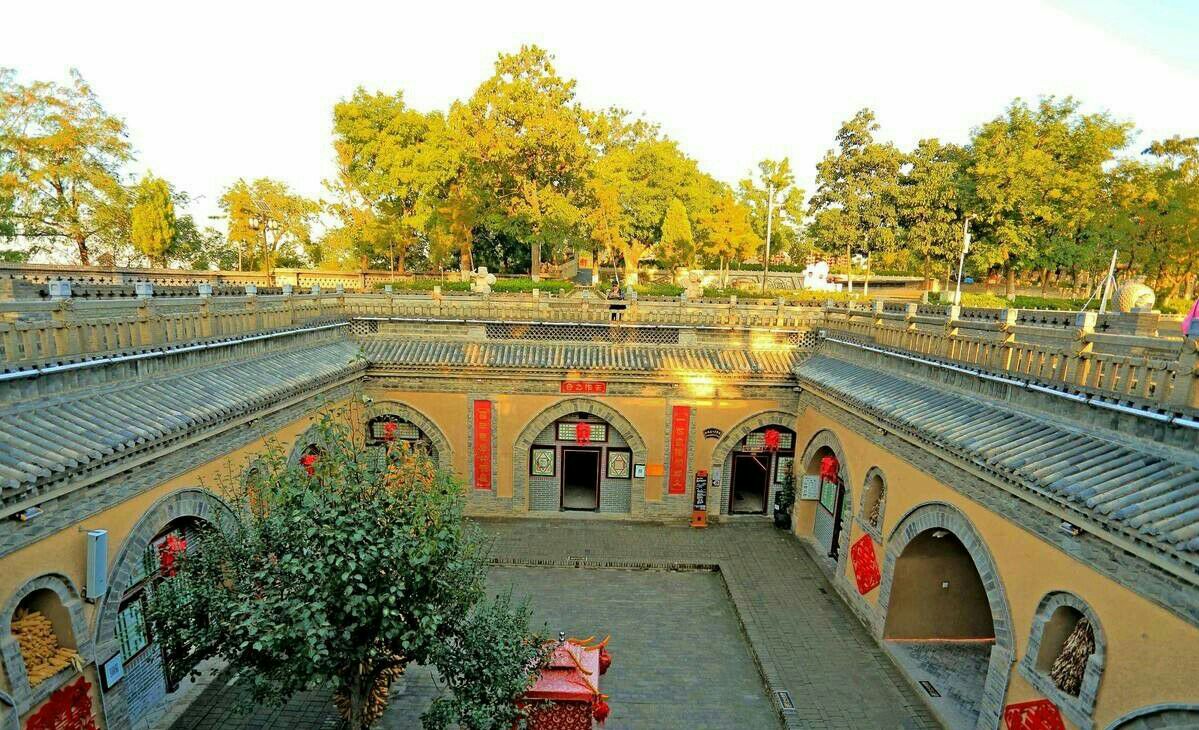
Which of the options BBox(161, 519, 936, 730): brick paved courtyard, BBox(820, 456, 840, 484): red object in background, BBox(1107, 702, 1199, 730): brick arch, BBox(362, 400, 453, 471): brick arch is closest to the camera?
BBox(1107, 702, 1199, 730): brick arch

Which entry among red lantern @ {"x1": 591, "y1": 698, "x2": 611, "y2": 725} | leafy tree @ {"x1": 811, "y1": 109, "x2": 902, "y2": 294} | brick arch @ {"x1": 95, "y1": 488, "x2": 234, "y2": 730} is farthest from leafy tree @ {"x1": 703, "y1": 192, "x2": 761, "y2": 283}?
brick arch @ {"x1": 95, "y1": 488, "x2": 234, "y2": 730}

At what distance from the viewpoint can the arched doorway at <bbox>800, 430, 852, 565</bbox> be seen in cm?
1262

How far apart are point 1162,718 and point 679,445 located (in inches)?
419

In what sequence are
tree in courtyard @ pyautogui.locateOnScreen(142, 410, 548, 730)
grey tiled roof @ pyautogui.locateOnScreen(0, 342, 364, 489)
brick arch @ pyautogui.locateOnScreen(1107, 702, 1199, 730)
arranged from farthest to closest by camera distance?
grey tiled roof @ pyautogui.locateOnScreen(0, 342, 364, 489) < brick arch @ pyautogui.locateOnScreen(1107, 702, 1199, 730) < tree in courtyard @ pyautogui.locateOnScreen(142, 410, 548, 730)

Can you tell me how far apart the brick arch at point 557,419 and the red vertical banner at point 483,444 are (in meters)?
0.66

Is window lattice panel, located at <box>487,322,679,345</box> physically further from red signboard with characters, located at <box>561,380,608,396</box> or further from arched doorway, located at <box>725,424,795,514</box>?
arched doorway, located at <box>725,424,795,514</box>

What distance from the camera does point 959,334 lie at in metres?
10.0

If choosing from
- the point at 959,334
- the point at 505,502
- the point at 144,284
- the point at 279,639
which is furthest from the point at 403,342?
the point at 959,334

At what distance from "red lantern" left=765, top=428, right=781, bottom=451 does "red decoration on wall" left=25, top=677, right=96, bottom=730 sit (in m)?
13.9

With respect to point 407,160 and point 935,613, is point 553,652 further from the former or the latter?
point 407,160

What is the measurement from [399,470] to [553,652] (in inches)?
139

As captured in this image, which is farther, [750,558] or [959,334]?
[750,558]

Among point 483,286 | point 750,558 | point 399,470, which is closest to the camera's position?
point 399,470

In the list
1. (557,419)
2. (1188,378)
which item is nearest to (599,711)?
(1188,378)
